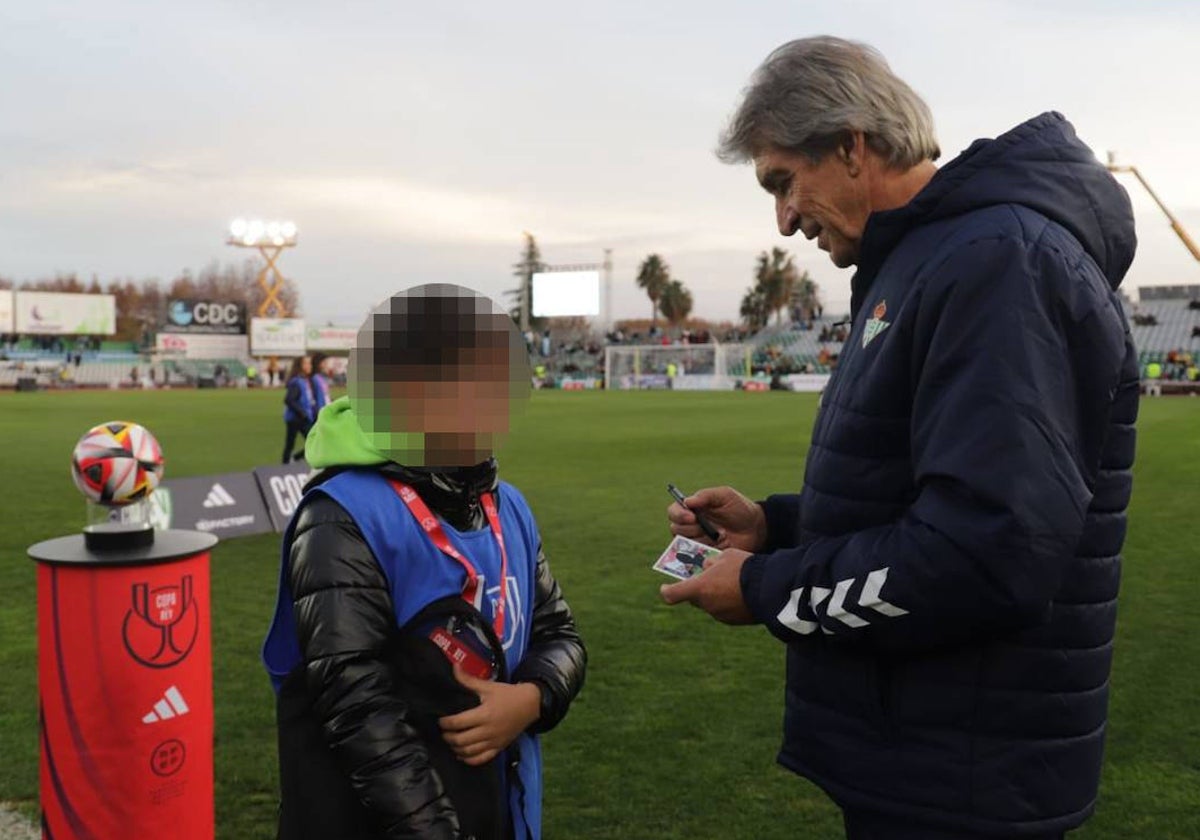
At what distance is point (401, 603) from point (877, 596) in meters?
0.87

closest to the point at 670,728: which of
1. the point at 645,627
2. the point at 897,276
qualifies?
the point at 645,627

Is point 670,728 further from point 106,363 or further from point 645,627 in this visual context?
point 106,363

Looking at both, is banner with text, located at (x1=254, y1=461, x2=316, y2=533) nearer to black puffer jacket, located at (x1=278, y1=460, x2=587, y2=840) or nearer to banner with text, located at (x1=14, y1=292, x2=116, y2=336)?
black puffer jacket, located at (x1=278, y1=460, x2=587, y2=840)

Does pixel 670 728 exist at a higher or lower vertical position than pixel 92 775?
lower

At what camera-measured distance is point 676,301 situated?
122688 millimetres

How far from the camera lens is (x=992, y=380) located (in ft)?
5.07

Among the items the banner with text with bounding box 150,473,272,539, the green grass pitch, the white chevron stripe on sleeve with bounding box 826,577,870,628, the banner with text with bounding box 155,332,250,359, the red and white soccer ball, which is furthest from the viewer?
the banner with text with bounding box 155,332,250,359

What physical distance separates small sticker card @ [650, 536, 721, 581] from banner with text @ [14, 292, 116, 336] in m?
82.8

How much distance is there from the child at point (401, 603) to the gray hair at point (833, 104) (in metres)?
0.64

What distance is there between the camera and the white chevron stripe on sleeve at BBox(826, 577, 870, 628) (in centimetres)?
169

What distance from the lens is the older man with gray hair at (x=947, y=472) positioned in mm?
1562

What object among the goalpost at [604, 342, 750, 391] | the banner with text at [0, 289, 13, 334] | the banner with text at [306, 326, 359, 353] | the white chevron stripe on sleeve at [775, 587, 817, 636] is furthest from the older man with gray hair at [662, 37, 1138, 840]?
the banner with text at [306, 326, 359, 353]

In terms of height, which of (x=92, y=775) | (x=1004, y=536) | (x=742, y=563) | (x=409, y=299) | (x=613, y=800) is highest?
(x=409, y=299)

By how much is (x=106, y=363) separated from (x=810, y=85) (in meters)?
81.3
